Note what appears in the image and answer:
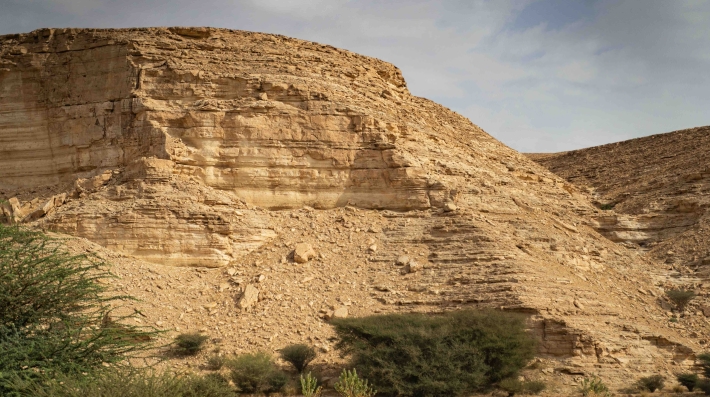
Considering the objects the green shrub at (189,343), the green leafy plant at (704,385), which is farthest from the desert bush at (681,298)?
the green shrub at (189,343)

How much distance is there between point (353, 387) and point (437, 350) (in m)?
2.18

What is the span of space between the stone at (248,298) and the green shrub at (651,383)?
960cm

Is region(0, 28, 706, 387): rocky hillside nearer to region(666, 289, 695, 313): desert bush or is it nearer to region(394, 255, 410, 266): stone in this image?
region(394, 255, 410, 266): stone

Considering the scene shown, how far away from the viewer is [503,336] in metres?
17.7

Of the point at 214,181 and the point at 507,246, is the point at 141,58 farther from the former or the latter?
the point at 507,246

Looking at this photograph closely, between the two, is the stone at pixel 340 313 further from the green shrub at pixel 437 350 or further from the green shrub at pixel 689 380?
the green shrub at pixel 689 380

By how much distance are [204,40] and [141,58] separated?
2073 millimetres

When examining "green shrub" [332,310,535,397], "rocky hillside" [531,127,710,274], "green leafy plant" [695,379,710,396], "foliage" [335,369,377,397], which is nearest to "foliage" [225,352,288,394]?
"foliage" [335,369,377,397]

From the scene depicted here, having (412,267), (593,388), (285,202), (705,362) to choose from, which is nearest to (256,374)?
(412,267)

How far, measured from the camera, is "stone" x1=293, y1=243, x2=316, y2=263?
21562 mm

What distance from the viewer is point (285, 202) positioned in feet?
77.3

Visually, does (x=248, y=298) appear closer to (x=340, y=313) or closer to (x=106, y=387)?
(x=340, y=313)

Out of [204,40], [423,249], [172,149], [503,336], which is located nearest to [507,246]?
[423,249]

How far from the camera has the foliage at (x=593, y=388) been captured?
1719 centimetres
